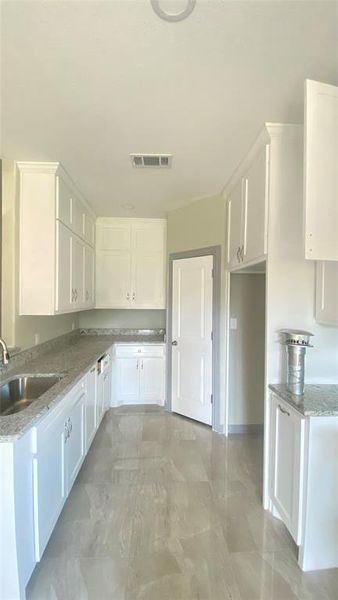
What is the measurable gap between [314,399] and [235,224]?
5.49 feet

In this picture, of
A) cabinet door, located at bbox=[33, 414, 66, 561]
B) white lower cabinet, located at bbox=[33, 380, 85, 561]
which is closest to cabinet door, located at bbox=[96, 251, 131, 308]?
white lower cabinet, located at bbox=[33, 380, 85, 561]

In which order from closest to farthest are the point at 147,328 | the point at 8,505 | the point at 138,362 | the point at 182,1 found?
the point at 182,1 < the point at 8,505 < the point at 138,362 < the point at 147,328

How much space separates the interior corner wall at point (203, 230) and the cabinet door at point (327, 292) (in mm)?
1333

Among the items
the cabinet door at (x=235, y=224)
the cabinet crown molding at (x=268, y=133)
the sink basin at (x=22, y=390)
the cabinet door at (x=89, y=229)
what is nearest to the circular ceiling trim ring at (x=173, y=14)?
the cabinet crown molding at (x=268, y=133)

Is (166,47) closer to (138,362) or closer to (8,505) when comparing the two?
(8,505)

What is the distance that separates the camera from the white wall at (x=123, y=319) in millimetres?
4547

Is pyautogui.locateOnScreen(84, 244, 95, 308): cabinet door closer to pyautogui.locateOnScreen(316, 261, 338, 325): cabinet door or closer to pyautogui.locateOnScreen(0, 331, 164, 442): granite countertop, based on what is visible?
pyautogui.locateOnScreen(0, 331, 164, 442): granite countertop

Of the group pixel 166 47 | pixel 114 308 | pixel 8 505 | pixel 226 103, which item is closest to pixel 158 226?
pixel 114 308

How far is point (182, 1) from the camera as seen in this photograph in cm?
112

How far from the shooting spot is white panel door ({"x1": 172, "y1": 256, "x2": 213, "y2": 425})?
3396 mm

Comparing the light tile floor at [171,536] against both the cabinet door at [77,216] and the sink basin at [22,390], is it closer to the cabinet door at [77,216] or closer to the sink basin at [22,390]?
the sink basin at [22,390]

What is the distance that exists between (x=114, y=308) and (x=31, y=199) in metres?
2.07

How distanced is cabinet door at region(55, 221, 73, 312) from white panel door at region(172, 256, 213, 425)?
1359 millimetres

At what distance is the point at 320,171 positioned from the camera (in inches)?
56.3
